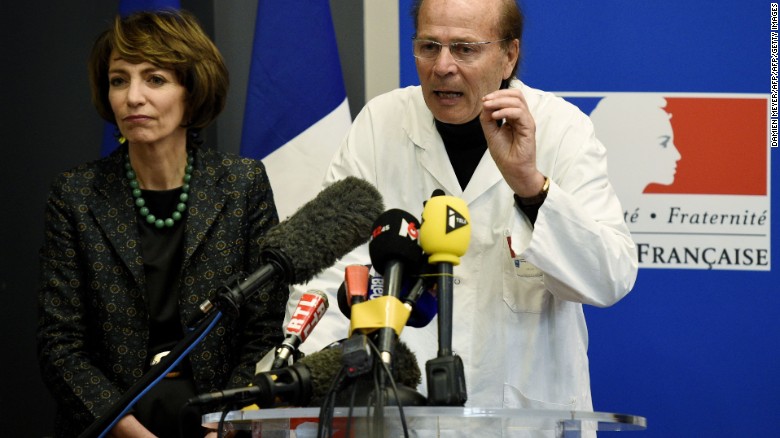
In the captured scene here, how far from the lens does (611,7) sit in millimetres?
3297

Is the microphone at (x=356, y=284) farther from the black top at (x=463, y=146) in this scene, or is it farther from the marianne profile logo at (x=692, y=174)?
the marianne profile logo at (x=692, y=174)

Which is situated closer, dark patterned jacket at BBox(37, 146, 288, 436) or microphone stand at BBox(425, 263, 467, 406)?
microphone stand at BBox(425, 263, 467, 406)

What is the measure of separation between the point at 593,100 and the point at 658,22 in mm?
326

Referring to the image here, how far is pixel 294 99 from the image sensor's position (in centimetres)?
343

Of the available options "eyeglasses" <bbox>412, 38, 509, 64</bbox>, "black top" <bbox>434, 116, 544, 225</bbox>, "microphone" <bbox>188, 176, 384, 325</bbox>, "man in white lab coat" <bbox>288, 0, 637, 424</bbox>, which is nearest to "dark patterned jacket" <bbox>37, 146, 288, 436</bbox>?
"man in white lab coat" <bbox>288, 0, 637, 424</bbox>

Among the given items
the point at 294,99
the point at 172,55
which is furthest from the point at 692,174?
the point at 172,55

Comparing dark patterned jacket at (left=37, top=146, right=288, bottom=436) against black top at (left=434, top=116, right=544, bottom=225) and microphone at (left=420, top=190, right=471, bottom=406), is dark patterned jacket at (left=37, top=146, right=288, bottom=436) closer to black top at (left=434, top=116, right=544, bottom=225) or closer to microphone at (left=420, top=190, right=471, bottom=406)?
black top at (left=434, top=116, right=544, bottom=225)

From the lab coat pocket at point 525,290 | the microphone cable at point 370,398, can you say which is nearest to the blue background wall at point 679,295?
the lab coat pocket at point 525,290

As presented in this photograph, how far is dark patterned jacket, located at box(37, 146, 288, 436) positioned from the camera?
103 inches

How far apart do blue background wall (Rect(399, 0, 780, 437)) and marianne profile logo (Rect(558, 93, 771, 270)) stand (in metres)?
0.04

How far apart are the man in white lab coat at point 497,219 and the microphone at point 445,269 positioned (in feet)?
2.14

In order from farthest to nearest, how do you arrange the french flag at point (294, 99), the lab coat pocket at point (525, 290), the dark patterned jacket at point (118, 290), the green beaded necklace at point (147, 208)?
the french flag at point (294, 99)
the green beaded necklace at point (147, 208)
the dark patterned jacket at point (118, 290)
the lab coat pocket at point (525, 290)

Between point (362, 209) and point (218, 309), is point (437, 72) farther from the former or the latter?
point (218, 309)

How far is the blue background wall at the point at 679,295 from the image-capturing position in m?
3.21
